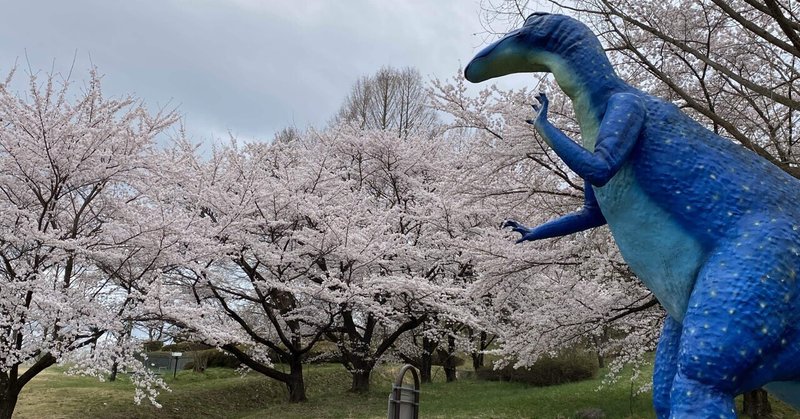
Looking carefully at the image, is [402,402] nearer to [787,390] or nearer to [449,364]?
[787,390]

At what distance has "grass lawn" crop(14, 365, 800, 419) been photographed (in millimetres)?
10516

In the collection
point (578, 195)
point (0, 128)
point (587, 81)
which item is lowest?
point (587, 81)

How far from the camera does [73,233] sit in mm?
8836

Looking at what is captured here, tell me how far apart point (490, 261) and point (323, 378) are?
9.31 meters

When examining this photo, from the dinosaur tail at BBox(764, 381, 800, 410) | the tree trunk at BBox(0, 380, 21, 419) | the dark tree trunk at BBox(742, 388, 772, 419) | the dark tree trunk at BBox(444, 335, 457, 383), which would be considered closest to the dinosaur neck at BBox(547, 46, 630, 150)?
the dinosaur tail at BBox(764, 381, 800, 410)

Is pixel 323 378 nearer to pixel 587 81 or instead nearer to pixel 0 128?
pixel 0 128

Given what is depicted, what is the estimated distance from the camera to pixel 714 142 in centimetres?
198

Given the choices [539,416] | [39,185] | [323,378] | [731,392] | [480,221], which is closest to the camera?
[731,392]

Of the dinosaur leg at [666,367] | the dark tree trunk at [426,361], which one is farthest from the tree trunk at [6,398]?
the dark tree trunk at [426,361]

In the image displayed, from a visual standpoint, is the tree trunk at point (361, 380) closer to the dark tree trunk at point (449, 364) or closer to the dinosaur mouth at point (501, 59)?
the dark tree trunk at point (449, 364)

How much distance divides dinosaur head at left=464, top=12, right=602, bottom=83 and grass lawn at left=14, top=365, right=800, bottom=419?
8.48 metres

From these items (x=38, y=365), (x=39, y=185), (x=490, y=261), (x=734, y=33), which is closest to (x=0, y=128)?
(x=39, y=185)

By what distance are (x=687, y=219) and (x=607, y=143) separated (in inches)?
13.3

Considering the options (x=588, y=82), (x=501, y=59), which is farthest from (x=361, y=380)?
(x=588, y=82)
